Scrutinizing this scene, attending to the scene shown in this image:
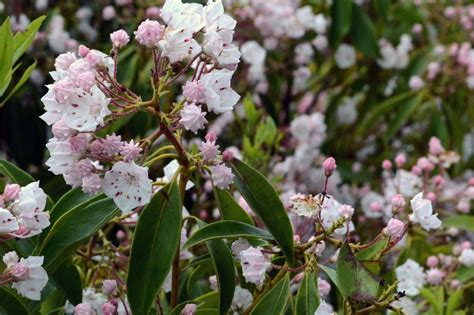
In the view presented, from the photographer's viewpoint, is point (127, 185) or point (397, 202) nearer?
point (127, 185)

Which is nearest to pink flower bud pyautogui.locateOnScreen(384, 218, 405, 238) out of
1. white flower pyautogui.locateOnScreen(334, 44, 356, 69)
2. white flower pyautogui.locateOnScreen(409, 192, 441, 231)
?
white flower pyautogui.locateOnScreen(409, 192, 441, 231)

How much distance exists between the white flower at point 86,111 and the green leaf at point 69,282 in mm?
300

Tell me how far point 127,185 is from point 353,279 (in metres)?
0.34

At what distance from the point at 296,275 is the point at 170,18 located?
1.58 feet

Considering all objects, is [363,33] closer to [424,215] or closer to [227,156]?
[424,215]

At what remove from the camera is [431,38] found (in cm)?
354

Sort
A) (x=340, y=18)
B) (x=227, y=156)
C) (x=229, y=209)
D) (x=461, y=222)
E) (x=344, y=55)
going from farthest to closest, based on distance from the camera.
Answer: (x=344, y=55) → (x=340, y=18) → (x=461, y=222) → (x=229, y=209) → (x=227, y=156)

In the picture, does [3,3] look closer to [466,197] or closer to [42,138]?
[42,138]

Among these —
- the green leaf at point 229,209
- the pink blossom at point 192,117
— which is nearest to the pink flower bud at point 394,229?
the green leaf at point 229,209

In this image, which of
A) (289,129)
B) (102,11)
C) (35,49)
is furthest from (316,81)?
(35,49)

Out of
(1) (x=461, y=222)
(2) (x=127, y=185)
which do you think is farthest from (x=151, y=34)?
(1) (x=461, y=222)

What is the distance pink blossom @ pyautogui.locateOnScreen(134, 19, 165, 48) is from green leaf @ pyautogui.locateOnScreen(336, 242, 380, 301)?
1.27 feet

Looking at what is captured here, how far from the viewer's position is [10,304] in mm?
1389

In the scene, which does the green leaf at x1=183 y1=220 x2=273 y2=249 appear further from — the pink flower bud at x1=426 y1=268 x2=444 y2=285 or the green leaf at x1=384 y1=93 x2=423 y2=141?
the green leaf at x1=384 y1=93 x2=423 y2=141
